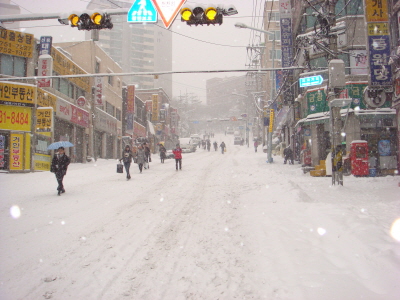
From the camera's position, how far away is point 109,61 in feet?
104

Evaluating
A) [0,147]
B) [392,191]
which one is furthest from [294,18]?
[0,147]

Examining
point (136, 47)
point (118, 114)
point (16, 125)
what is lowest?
point (16, 125)

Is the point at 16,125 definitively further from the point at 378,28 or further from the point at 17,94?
the point at 378,28

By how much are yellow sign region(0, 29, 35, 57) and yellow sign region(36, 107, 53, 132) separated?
352 cm

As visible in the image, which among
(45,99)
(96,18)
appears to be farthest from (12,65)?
(96,18)

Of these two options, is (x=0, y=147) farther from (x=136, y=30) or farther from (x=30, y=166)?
(x=136, y=30)

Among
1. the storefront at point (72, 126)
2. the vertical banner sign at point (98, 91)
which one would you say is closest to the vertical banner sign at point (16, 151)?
the storefront at point (72, 126)

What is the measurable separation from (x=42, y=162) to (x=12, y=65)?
6.17 meters

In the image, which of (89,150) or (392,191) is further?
(89,150)

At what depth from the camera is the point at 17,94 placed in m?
17.1

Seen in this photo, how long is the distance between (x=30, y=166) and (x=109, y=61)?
57.1 feet

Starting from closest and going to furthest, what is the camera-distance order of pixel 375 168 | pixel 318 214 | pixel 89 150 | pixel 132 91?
pixel 318 214
pixel 375 168
pixel 89 150
pixel 132 91

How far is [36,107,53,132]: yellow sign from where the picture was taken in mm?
17984

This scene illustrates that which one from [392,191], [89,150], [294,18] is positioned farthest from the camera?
[89,150]
